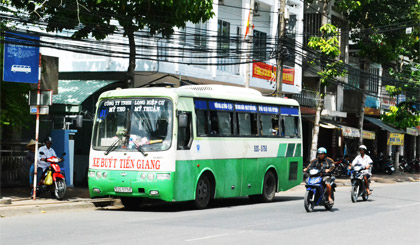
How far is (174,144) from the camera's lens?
647 inches

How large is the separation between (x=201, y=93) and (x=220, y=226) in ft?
17.3

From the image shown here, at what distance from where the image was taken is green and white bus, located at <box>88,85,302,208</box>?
1645 centimetres

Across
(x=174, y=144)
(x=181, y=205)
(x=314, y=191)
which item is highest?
(x=174, y=144)

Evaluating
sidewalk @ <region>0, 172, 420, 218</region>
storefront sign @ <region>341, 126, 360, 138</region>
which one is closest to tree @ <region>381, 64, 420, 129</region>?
storefront sign @ <region>341, 126, 360, 138</region>

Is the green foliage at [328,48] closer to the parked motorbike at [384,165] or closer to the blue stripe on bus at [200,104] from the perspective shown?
the parked motorbike at [384,165]

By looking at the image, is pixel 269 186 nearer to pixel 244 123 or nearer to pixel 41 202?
pixel 244 123

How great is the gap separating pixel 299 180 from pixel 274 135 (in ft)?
7.81

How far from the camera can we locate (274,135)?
69.1 feet

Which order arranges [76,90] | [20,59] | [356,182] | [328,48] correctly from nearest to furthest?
1. [20,59]
2. [356,182]
3. [76,90]
4. [328,48]

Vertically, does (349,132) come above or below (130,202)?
above

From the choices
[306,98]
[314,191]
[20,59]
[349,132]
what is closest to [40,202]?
[20,59]

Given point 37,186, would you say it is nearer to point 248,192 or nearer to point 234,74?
point 248,192

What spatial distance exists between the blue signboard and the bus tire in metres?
7.54

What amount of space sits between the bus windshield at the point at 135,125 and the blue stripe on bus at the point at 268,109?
14.3 feet
